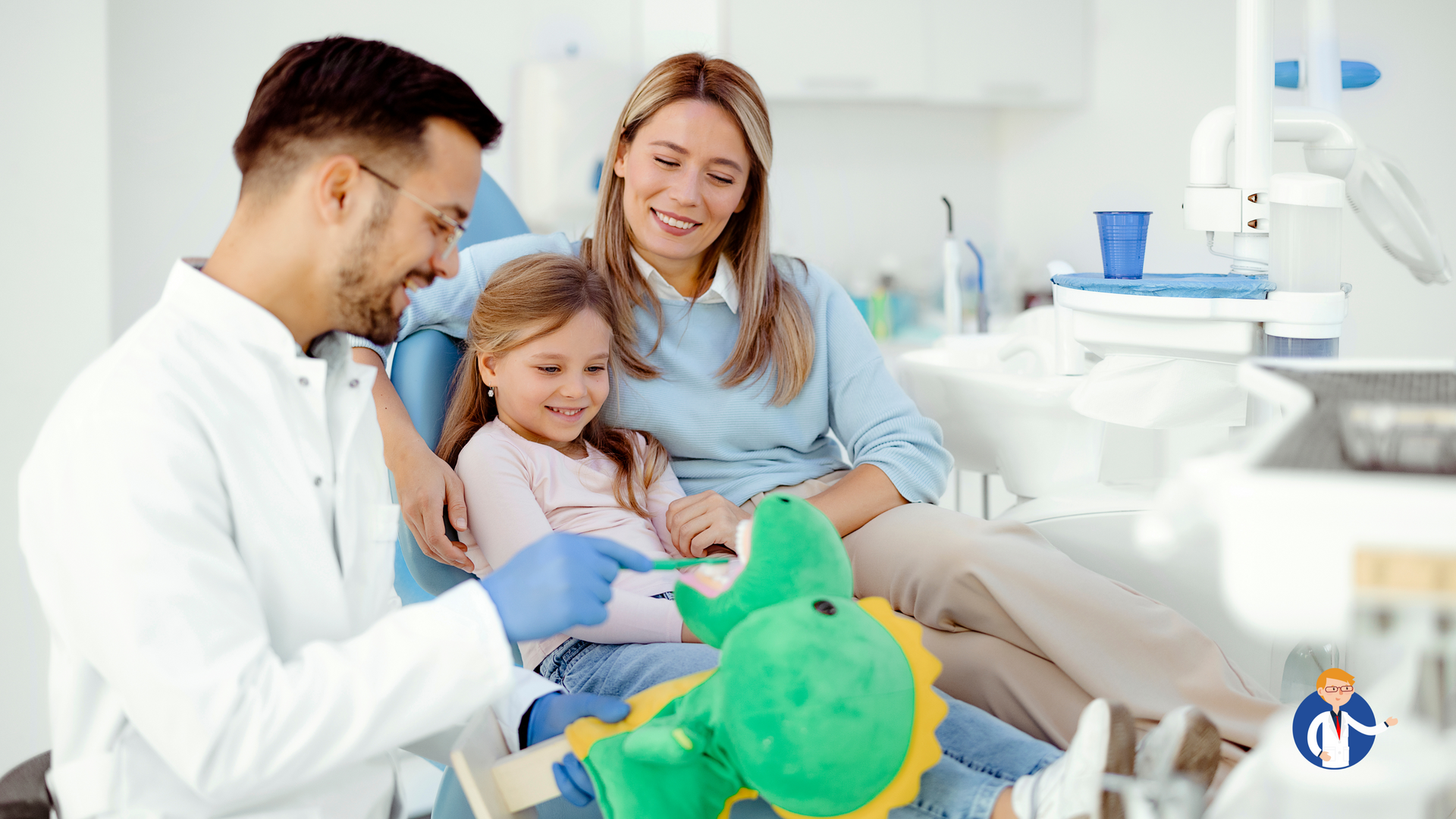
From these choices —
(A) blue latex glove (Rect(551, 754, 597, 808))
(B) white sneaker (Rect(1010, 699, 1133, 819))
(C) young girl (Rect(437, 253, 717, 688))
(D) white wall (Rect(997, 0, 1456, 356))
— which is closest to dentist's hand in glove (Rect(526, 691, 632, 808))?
(A) blue latex glove (Rect(551, 754, 597, 808))

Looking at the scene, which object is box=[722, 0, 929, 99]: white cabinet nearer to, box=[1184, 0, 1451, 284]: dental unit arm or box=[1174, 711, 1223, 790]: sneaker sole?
box=[1184, 0, 1451, 284]: dental unit arm

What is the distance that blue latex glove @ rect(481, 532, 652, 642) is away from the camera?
0.80 metres

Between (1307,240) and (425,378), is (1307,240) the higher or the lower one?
the higher one

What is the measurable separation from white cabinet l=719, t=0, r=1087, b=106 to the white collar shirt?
1.43m

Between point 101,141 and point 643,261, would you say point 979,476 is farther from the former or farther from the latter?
point 101,141

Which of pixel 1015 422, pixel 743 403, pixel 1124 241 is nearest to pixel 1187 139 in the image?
pixel 1015 422

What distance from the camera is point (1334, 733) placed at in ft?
3.44

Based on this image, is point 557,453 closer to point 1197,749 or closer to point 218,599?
point 218,599

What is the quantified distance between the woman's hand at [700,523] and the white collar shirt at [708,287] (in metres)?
0.30

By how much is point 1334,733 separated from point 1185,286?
0.51 m

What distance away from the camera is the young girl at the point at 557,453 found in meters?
1.20

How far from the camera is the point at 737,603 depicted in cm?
96

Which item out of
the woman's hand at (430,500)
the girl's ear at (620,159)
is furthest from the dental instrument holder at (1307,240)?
the woman's hand at (430,500)

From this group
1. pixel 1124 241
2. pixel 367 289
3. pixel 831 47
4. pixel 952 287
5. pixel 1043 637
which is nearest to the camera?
pixel 367 289
